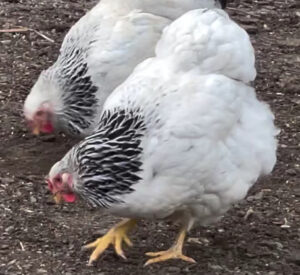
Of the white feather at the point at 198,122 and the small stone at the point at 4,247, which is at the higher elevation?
the white feather at the point at 198,122

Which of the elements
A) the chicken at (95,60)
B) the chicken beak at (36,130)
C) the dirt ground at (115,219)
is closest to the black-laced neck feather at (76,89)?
the chicken at (95,60)

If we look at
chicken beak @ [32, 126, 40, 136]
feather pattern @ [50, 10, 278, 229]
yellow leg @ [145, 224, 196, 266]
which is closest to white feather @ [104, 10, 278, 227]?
feather pattern @ [50, 10, 278, 229]

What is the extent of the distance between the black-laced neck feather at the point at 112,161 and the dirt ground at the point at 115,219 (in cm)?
45

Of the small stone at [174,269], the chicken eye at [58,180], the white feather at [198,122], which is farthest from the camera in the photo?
the small stone at [174,269]

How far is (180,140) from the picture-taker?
3.78 meters

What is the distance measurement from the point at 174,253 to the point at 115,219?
0.46 metres

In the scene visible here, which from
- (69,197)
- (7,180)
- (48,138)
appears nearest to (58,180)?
(69,197)

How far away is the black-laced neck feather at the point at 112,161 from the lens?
3.79 meters

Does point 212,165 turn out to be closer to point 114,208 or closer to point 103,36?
point 114,208

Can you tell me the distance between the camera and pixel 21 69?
235 inches

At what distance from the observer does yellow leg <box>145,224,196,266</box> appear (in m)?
4.14

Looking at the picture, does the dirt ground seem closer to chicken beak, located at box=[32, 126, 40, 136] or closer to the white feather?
chicken beak, located at box=[32, 126, 40, 136]

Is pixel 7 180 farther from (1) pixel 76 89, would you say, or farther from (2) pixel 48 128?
(1) pixel 76 89

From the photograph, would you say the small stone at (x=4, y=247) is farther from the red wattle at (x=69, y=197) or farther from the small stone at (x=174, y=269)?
the small stone at (x=174, y=269)
